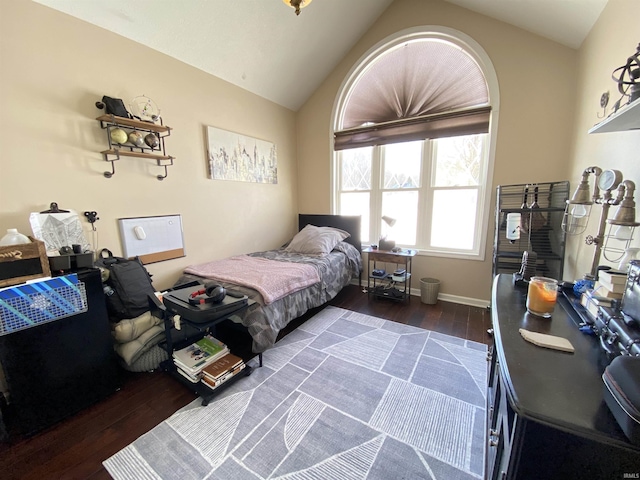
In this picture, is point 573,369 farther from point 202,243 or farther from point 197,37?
point 197,37

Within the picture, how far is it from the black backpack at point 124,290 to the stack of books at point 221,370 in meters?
0.71

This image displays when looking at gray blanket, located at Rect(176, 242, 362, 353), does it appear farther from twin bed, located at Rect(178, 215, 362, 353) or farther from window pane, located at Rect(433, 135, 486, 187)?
window pane, located at Rect(433, 135, 486, 187)

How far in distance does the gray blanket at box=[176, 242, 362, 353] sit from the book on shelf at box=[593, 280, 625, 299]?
6.15 feet

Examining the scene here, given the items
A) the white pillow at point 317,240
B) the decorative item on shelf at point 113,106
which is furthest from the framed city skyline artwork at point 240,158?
the white pillow at point 317,240

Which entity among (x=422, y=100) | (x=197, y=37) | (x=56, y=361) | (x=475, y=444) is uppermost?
(x=197, y=37)

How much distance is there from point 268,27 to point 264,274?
2.46 metres

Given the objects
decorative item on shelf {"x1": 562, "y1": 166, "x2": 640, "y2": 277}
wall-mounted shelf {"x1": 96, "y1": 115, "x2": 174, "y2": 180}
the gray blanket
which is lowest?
the gray blanket

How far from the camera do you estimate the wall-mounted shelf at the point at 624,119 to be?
87 centimetres

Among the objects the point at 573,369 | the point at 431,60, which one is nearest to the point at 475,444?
the point at 573,369

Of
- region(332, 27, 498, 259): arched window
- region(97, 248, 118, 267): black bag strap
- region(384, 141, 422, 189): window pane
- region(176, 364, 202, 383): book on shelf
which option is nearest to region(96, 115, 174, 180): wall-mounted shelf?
region(97, 248, 118, 267): black bag strap

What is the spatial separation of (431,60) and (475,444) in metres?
3.64

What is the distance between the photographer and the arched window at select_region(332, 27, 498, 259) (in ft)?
9.23

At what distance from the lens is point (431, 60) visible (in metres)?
2.98

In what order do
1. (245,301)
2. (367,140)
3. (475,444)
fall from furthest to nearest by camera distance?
(367,140)
(245,301)
(475,444)
